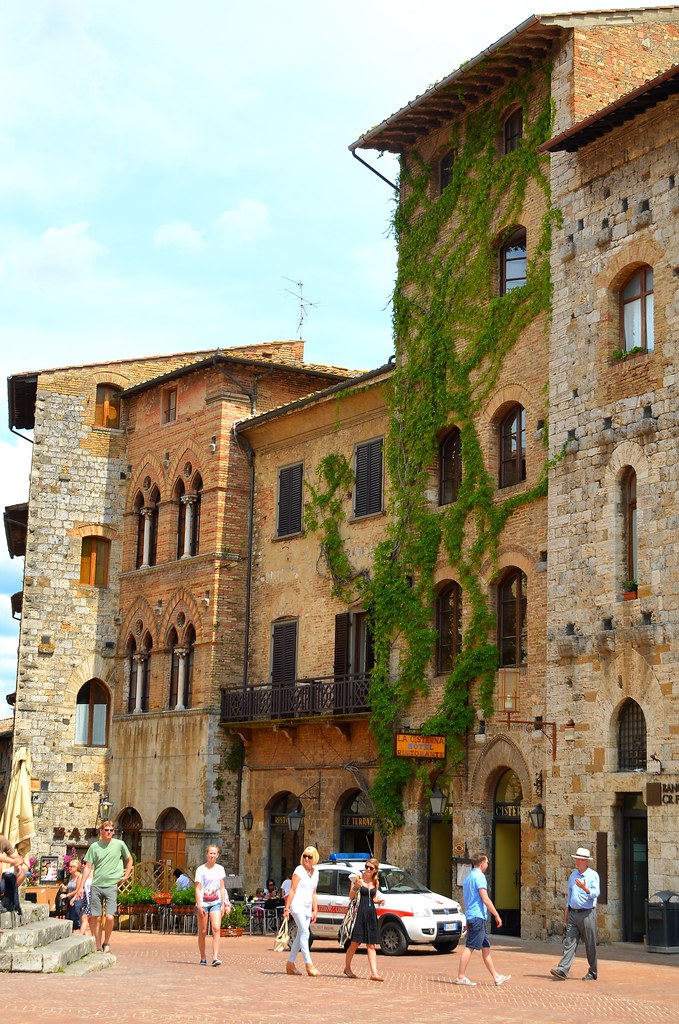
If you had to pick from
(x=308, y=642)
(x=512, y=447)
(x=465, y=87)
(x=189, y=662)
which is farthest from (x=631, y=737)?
(x=189, y=662)

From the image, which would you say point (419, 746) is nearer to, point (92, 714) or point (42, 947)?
point (42, 947)

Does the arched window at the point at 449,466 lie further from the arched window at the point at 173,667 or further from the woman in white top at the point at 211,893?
the woman in white top at the point at 211,893

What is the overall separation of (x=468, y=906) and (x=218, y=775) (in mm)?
→ 17560

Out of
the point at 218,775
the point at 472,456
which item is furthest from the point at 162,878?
the point at 472,456

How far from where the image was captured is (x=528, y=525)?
2588 centimetres

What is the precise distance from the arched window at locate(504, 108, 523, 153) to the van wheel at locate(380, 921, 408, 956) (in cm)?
1470

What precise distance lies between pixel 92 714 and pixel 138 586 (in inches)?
143

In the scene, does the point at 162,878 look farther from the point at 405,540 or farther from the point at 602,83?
the point at 602,83

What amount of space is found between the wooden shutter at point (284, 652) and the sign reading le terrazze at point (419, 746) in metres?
6.42

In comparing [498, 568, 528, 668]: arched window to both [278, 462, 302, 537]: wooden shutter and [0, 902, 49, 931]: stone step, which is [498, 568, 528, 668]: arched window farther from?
[0, 902, 49, 931]: stone step

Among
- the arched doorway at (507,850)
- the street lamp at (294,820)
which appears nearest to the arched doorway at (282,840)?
the street lamp at (294,820)

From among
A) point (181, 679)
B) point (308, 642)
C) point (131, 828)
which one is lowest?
point (131, 828)

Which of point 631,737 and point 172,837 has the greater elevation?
point 631,737

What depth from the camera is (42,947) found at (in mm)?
16766
